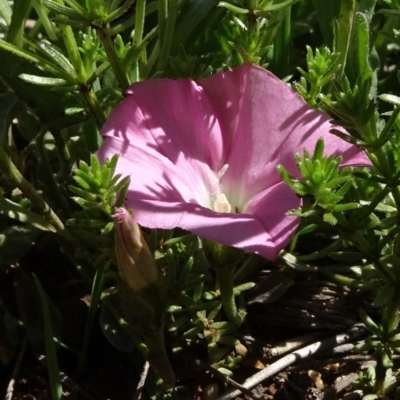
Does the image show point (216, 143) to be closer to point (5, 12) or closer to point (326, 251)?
point (326, 251)

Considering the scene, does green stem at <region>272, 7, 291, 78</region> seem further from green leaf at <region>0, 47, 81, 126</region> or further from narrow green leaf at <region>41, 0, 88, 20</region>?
narrow green leaf at <region>41, 0, 88, 20</region>

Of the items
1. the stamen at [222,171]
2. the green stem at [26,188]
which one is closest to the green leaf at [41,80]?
the green stem at [26,188]

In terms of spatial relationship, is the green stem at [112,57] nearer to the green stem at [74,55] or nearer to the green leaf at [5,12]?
the green stem at [74,55]

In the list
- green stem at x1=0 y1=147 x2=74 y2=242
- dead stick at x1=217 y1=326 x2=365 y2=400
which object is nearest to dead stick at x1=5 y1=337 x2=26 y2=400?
green stem at x1=0 y1=147 x2=74 y2=242

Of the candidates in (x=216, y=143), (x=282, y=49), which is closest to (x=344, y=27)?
(x=216, y=143)

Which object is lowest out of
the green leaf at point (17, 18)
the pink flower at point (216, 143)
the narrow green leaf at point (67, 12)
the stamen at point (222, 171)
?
the stamen at point (222, 171)

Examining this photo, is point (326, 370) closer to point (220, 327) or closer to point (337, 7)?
point (220, 327)
